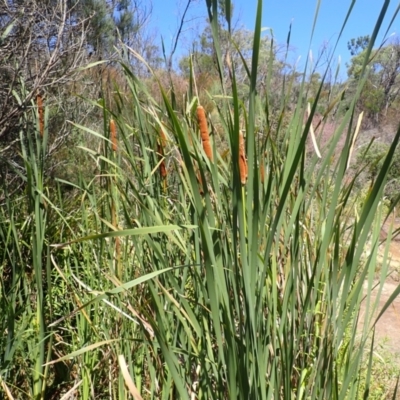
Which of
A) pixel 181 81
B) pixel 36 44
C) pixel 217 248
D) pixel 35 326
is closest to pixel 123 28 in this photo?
pixel 181 81

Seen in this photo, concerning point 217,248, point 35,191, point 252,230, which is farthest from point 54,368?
point 252,230

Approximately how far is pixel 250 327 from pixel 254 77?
0.35 metres

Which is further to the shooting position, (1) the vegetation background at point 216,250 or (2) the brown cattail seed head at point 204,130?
(2) the brown cattail seed head at point 204,130

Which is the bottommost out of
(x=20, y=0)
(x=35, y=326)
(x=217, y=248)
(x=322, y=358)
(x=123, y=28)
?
(x=35, y=326)

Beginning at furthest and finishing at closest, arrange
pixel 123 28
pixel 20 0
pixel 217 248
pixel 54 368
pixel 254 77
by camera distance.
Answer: pixel 123 28 < pixel 20 0 < pixel 54 368 < pixel 217 248 < pixel 254 77

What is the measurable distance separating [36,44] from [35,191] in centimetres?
209

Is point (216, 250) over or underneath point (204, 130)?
underneath

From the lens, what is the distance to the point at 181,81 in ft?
27.8

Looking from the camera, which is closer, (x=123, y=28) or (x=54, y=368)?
(x=54, y=368)

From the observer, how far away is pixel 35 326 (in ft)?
4.85

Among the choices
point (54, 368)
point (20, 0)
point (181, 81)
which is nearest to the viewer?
point (54, 368)

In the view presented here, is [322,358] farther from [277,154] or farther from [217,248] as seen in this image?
[277,154]

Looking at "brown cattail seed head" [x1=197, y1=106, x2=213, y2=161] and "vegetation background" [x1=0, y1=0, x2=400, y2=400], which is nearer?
"vegetation background" [x1=0, y1=0, x2=400, y2=400]

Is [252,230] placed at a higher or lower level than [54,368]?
higher
